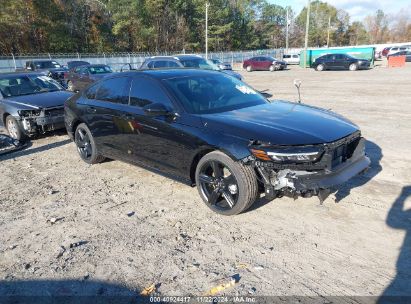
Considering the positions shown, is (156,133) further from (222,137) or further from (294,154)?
(294,154)

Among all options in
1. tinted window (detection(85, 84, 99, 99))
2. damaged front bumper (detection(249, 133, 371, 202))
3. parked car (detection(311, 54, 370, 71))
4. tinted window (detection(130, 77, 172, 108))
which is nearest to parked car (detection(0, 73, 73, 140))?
tinted window (detection(85, 84, 99, 99))

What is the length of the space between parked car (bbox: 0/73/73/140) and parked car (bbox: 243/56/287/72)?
A: 27.7 meters

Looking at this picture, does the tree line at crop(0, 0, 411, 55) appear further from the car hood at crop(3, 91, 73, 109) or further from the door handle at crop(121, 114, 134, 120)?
the door handle at crop(121, 114, 134, 120)

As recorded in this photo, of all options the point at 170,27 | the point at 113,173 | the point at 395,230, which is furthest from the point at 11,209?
the point at 170,27

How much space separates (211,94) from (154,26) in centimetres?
6286

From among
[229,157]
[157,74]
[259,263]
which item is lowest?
[259,263]

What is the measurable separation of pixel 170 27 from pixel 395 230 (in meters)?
67.9

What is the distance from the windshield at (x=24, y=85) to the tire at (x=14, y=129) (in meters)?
0.74

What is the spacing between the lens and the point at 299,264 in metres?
3.19

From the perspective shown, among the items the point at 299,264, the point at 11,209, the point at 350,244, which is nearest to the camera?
the point at 299,264

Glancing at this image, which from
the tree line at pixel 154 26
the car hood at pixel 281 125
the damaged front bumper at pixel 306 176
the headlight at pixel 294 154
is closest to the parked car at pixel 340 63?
the car hood at pixel 281 125

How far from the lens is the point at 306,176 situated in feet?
11.5

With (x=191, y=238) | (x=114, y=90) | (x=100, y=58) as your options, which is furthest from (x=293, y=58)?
(x=191, y=238)

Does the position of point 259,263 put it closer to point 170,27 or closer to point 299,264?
point 299,264
